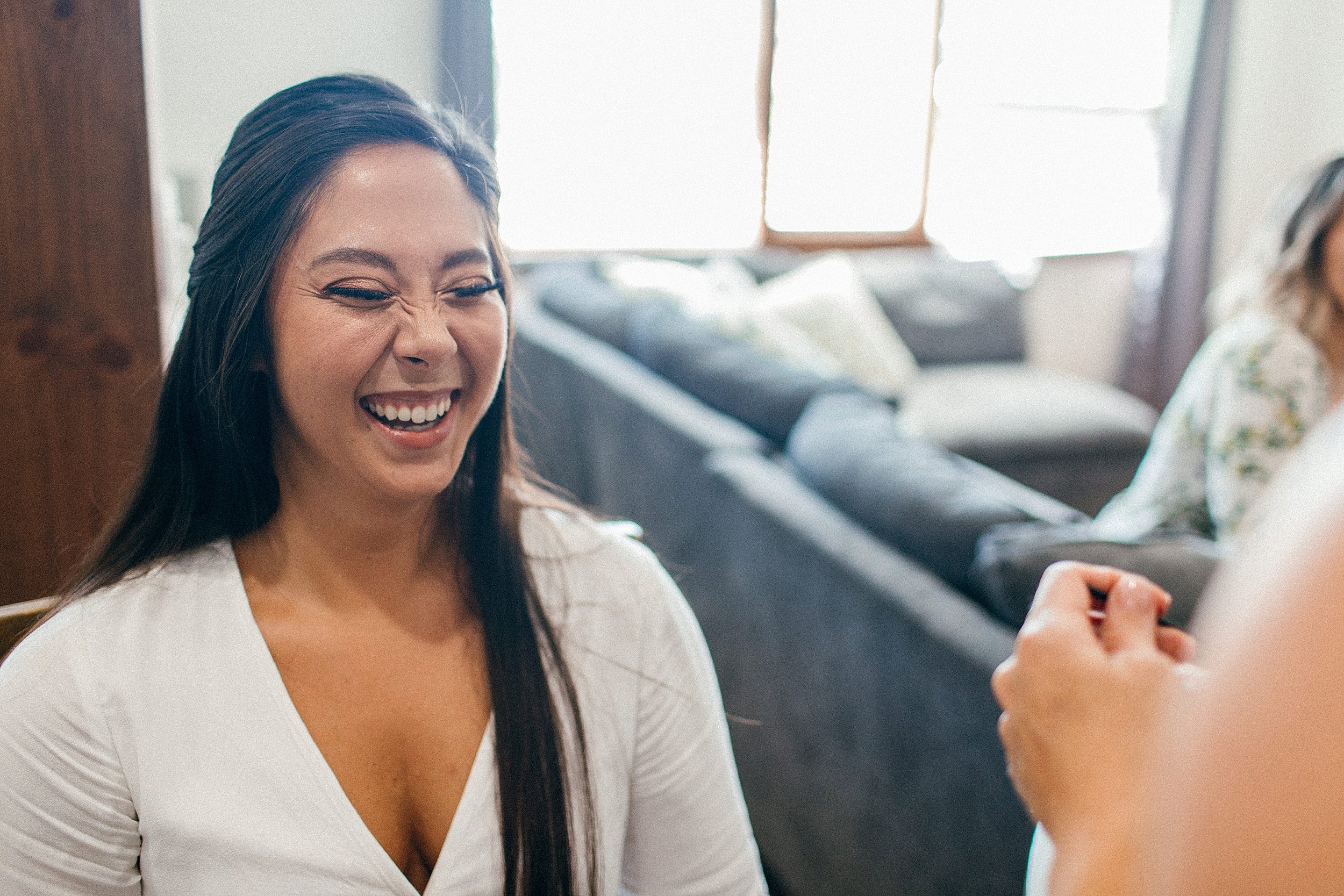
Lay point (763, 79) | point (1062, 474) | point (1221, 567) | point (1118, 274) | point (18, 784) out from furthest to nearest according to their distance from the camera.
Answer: point (1118, 274)
point (763, 79)
point (1062, 474)
point (1221, 567)
point (18, 784)

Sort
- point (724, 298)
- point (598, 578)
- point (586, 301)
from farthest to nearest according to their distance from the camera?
point (724, 298) → point (586, 301) → point (598, 578)

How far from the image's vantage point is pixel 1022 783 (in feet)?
1.87

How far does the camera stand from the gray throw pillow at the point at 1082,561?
1.35 m

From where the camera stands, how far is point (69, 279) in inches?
39.8

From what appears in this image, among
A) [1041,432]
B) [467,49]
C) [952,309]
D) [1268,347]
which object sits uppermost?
[467,49]

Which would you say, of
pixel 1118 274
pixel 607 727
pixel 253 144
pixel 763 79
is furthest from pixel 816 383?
pixel 1118 274

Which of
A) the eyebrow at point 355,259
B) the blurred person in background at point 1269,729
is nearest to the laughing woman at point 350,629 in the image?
the eyebrow at point 355,259

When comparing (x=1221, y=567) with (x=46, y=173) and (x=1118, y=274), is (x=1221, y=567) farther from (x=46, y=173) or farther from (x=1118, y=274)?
(x=1118, y=274)

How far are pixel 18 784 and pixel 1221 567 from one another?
4.43ft

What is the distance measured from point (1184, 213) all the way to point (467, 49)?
364 centimetres

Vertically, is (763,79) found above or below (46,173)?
above

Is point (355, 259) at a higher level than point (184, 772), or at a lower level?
higher

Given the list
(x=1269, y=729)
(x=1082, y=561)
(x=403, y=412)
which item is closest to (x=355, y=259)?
(x=403, y=412)

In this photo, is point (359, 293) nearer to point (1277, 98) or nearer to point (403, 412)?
point (403, 412)
